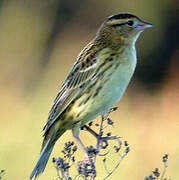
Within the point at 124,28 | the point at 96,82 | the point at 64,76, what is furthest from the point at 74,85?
the point at 64,76

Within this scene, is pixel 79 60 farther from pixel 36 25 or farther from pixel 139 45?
pixel 139 45

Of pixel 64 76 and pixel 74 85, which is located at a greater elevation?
pixel 74 85

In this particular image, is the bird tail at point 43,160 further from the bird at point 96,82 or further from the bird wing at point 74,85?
the bird wing at point 74,85

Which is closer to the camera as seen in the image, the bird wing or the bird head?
the bird wing

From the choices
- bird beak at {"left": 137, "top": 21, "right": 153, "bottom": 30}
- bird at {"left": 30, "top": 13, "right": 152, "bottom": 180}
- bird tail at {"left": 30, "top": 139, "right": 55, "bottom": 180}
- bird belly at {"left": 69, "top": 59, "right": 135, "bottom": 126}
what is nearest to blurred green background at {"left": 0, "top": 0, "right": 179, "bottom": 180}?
bird tail at {"left": 30, "top": 139, "right": 55, "bottom": 180}

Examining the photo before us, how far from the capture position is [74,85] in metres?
5.98

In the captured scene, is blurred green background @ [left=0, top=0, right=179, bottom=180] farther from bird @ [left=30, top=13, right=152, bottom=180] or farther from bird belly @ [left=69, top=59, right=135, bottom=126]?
bird belly @ [left=69, top=59, right=135, bottom=126]

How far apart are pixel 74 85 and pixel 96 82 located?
0.31 metres

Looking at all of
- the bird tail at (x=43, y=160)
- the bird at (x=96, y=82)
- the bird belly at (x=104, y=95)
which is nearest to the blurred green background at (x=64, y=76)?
the bird tail at (x=43, y=160)

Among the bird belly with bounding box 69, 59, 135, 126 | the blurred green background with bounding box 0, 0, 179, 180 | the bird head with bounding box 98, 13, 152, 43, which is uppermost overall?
the bird head with bounding box 98, 13, 152, 43

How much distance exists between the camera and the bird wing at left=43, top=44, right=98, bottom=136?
5.88m

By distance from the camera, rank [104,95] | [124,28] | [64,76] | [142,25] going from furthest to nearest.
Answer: [64,76] < [124,28] < [142,25] < [104,95]

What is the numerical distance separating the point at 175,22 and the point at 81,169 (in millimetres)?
9312

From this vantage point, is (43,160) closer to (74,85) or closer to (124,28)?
(74,85)
